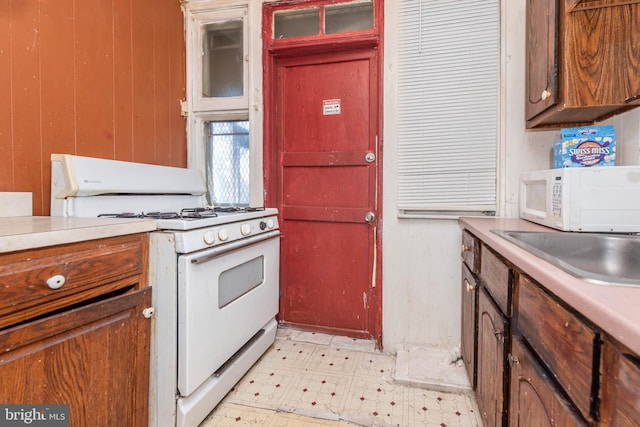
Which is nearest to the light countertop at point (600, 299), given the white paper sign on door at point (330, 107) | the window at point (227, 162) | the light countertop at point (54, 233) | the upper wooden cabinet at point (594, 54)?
the upper wooden cabinet at point (594, 54)

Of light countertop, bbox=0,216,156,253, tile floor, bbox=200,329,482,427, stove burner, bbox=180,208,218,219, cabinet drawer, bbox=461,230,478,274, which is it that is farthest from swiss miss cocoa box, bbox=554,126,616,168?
light countertop, bbox=0,216,156,253

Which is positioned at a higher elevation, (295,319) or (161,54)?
(161,54)

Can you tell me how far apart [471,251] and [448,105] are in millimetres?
918

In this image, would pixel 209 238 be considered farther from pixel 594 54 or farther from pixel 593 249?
pixel 594 54

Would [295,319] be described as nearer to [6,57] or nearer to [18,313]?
[18,313]

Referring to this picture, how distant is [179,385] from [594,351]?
1.33m

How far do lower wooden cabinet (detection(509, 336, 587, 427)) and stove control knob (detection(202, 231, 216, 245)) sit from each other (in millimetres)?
1142

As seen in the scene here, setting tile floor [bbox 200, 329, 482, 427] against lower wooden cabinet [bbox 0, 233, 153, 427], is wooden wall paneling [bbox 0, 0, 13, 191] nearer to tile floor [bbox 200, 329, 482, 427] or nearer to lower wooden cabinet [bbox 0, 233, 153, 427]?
lower wooden cabinet [bbox 0, 233, 153, 427]

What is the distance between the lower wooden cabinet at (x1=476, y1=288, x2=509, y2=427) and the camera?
107 cm

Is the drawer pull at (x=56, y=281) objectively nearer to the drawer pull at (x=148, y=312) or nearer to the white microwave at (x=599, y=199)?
the drawer pull at (x=148, y=312)

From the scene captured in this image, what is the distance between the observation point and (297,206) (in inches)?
93.1

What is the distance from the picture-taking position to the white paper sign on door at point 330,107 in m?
2.26

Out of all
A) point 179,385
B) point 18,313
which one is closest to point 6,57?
point 18,313

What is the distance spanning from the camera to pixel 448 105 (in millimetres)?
1981
